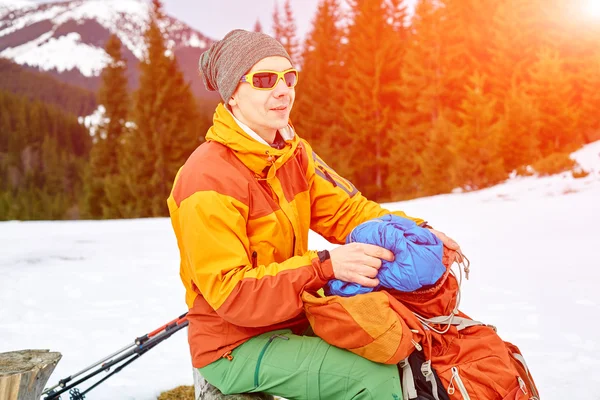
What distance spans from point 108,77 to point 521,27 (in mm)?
23328

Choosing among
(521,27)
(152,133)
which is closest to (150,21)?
(152,133)

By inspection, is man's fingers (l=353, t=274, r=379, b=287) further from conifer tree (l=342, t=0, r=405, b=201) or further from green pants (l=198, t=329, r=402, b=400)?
conifer tree (l=342, t=0, r=405, b=201)

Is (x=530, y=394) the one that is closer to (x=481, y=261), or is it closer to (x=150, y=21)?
(x=481, y=261)

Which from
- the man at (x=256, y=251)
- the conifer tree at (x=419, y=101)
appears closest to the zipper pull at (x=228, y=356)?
the man at (x=256, y=251)

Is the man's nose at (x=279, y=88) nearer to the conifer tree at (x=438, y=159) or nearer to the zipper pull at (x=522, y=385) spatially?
the zipper pull at (x=522, y=385)

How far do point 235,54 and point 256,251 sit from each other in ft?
2.75

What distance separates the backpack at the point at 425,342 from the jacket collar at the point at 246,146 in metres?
0.59

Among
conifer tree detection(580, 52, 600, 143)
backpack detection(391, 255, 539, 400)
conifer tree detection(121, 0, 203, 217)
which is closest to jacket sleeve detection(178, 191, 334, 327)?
backpack detection(391, 255, 539, 400)

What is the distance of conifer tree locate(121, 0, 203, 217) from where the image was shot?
26.6 m

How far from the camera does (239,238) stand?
6.40ft

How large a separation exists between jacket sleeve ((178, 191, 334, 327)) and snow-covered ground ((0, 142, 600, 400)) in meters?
2.13

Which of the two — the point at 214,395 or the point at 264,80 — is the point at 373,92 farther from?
the point at 214,395

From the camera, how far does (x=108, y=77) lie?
102ft

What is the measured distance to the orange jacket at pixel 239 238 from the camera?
1854 mm
